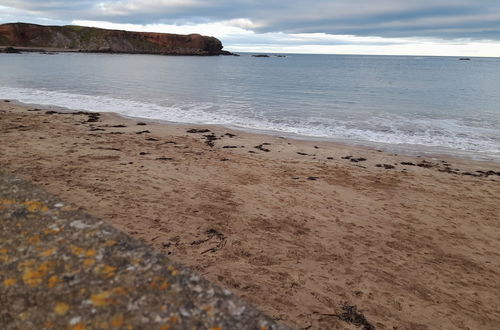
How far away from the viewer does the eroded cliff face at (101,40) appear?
5438 inches

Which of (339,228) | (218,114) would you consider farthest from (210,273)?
(218,114)

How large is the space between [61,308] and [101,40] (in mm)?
175757

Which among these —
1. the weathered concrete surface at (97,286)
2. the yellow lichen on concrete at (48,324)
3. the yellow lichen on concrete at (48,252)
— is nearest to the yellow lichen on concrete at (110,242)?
the weathered concrete surface at (97,286)

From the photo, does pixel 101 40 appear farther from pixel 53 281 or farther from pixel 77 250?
pixel 53 281

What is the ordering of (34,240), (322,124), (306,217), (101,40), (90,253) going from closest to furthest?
(90,253) → (34,240) → (306,217) → (322,124) → (101,40)

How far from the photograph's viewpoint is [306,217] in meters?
7.02

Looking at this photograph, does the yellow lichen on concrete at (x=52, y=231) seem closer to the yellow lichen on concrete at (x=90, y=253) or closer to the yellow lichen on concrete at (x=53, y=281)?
the yellow lichen on concrete at (x=90, y=253)

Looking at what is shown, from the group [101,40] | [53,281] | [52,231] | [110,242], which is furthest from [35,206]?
[101,40]

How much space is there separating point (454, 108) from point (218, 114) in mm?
18673

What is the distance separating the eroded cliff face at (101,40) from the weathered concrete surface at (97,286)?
532 ft

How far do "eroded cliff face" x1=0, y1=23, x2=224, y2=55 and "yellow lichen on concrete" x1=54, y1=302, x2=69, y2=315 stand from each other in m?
163

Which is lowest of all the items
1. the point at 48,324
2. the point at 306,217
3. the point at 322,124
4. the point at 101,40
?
the point at 306,217

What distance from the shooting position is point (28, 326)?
1.49 m

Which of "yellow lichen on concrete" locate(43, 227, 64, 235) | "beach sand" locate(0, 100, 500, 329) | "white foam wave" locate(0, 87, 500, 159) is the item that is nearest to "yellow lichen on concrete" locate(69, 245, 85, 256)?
"yellow lichen on concrete" locate(43, 227, 64, 235)
